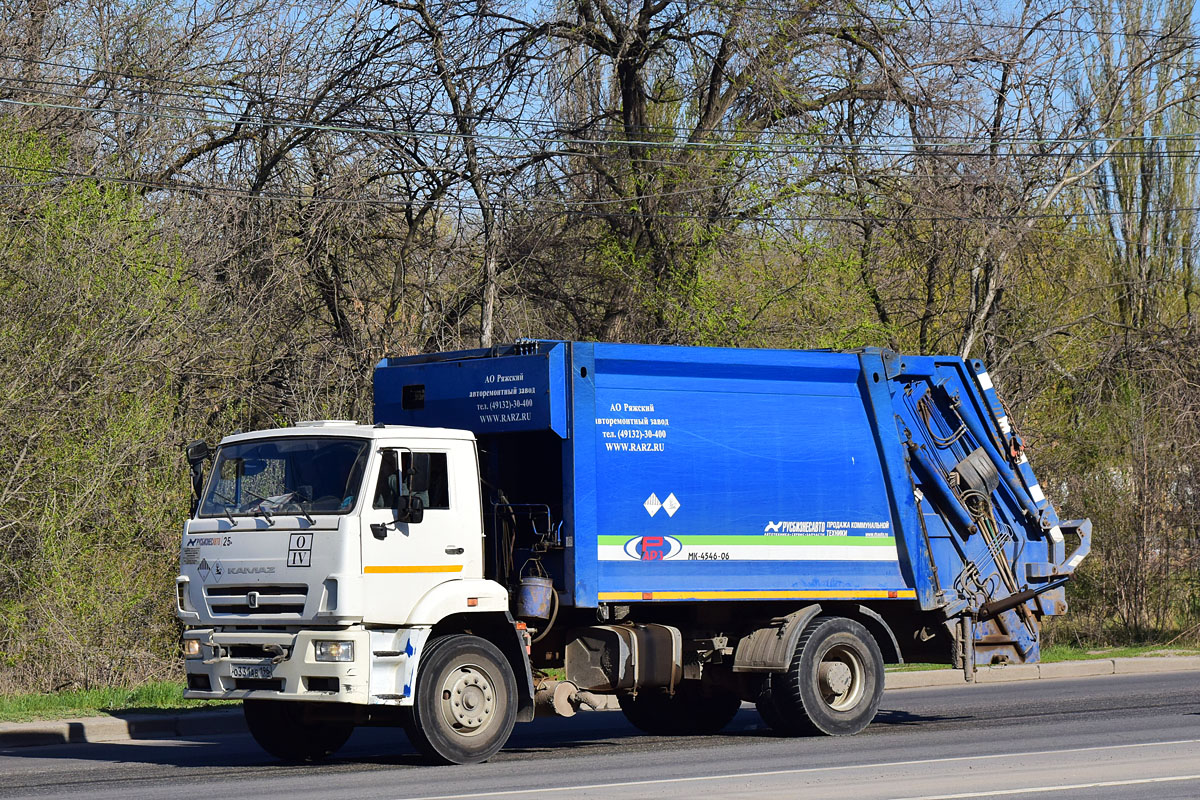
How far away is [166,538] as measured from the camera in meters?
17.1

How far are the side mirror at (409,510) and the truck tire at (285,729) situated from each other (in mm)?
1959

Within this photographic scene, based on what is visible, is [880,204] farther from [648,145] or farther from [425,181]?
[425,181]

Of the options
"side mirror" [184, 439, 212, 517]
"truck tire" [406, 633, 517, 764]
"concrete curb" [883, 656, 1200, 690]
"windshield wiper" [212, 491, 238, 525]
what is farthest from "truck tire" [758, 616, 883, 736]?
"concrete curb" [883, 656, 1200, 690]

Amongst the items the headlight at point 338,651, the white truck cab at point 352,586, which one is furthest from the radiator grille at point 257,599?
the headlight at point 338,651

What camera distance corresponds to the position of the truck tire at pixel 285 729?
39.2 ft

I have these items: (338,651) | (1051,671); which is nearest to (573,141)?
(1051,671)

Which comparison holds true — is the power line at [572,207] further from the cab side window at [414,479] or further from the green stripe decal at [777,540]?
the cab side window at [414,479]

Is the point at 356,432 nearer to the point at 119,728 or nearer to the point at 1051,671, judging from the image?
the point at 119,728

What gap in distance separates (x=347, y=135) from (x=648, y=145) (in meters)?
4.23

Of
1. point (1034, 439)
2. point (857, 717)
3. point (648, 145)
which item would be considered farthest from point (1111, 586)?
point (857, 717)

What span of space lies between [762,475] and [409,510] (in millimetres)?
3252

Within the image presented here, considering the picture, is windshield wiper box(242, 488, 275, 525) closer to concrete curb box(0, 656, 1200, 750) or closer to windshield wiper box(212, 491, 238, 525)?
windshield wiper box(212, 491, 238, 525)

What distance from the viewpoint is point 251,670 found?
10930 mm

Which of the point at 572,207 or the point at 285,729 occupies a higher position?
the point at 572,207
